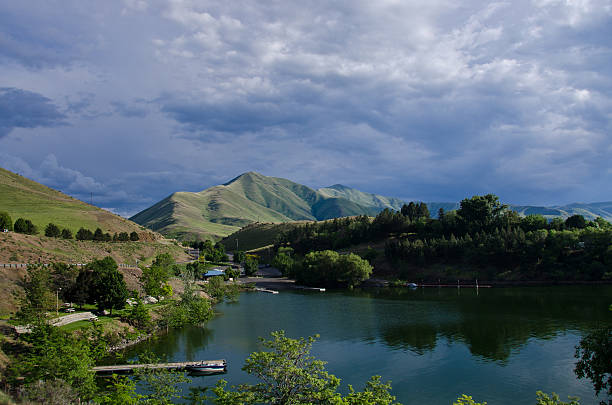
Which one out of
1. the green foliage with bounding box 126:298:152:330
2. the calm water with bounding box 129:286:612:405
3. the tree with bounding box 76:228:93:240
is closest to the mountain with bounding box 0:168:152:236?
the tree with bounding box 76:228:93:240

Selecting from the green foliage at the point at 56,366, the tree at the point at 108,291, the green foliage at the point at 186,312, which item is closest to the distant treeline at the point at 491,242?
the green foliage at the point at 186,312

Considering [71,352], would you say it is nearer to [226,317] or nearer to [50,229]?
[226,317]

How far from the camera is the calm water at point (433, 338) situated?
135ft

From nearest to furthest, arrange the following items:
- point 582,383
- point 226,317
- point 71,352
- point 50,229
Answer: point 71,352 < point 582,383 < point 226,317 < point 50,229

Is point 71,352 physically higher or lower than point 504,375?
higher

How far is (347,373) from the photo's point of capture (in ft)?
144

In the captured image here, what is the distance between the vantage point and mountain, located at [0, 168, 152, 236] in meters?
138

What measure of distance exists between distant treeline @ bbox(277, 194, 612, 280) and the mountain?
79904 mm

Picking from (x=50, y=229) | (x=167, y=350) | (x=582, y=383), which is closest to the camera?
(x=582, y=383)

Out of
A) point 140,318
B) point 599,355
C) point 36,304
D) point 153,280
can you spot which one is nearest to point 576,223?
point 599,355

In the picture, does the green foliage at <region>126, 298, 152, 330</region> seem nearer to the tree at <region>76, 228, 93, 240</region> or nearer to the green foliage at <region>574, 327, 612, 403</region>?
the green foliage at <region>574, 327, 612, 403</region>

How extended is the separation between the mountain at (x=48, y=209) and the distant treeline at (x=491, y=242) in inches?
3146

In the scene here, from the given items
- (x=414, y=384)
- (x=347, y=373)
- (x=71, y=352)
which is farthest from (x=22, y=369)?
(x=414, y=384)

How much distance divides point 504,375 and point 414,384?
10163mm
